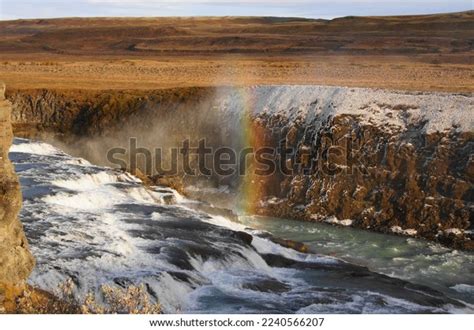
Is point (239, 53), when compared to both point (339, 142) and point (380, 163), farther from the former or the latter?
point (380, 163)

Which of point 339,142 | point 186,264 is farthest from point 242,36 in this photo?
point 186,264

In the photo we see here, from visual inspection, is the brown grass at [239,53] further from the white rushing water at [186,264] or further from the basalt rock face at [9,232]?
the basalt rock face at [9,232]

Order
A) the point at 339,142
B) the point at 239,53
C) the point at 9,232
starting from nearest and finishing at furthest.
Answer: the point at 9,232
the point at 339,142
the point at 239,53

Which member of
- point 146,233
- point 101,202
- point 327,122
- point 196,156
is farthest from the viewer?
point 196,156

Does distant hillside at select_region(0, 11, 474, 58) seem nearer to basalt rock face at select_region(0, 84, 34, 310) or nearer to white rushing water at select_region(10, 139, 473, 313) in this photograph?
white rushing water at select_region(10, 139, 473, 313)

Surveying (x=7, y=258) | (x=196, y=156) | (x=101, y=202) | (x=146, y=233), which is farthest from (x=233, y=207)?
Result: (x=7, y=258)

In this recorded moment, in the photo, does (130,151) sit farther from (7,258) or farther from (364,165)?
(7,258)
